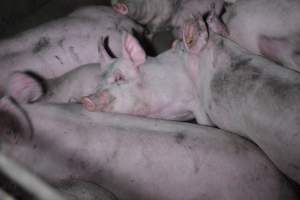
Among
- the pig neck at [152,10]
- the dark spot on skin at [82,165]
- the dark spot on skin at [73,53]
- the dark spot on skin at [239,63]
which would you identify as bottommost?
the dark spot on skin at [82,165]

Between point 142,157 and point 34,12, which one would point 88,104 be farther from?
point 34,12

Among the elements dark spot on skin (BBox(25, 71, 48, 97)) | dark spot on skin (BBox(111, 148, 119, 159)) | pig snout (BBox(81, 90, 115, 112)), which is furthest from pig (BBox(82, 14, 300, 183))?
dark spot on skin (BBox(25, 71, 48, 97))

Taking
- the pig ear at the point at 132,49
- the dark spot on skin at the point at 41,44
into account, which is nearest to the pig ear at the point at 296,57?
the pig ear at the point at 132,49

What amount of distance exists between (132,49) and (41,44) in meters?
0.86

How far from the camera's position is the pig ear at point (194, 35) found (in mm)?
2391

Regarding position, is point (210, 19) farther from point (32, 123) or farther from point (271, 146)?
point (32, 123)

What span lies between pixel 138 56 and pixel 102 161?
0.84 meters

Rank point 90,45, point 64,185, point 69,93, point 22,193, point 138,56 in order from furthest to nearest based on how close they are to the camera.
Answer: point 90,45, point 69,93, point 138,56, point 64,185, point 22,193

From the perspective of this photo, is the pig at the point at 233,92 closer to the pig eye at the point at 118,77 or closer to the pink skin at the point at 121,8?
the pig eye at the point at 118,77

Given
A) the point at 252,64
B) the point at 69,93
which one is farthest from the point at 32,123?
the point at 252,64

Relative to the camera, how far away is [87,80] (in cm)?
269

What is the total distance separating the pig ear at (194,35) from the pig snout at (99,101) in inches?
24.3

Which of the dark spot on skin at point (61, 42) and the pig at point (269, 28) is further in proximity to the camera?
the dark spot on skin at point (61, 42)

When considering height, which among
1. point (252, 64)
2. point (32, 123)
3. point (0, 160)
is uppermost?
point (0, 160)
